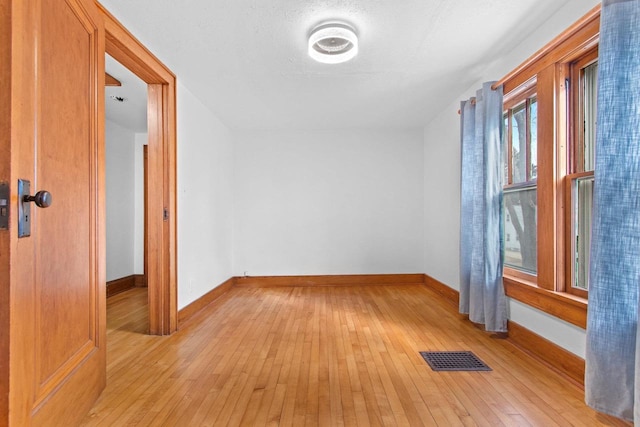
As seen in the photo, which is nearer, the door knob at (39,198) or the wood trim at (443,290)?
the door knob at (39,198)

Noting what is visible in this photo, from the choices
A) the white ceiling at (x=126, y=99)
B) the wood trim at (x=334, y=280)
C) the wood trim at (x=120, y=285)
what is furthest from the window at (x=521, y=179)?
the wood trim at (x=120, y=285)

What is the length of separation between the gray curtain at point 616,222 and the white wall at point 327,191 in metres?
3.39

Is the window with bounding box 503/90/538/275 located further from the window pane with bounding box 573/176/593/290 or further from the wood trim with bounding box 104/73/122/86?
the wood trim with bounding box 104/73/122/86

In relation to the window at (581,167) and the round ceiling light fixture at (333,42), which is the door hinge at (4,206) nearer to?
the round ceiling light fixture at (333,42)

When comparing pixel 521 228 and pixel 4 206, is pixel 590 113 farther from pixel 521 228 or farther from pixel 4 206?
pixel 4 206

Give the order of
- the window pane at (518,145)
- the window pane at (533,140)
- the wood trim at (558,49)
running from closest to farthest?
the wood trim at (558,49)
the window pane at (533,140)
the window pane at (518,145)

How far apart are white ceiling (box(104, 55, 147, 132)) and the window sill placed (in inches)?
148

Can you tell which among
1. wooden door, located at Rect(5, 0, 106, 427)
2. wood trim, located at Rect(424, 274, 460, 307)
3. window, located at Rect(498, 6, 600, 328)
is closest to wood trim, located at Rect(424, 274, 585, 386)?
window, located at Rect(498, 6, 600, 328)

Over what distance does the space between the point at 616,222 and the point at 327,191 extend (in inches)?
147

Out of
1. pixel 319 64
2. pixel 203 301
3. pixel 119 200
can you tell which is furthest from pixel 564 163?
pixel 119 200

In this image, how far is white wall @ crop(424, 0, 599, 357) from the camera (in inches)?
82.3

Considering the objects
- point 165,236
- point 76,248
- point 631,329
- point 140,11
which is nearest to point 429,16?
point 140,11

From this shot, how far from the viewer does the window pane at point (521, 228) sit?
267 cm

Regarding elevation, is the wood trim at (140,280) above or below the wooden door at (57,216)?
below
